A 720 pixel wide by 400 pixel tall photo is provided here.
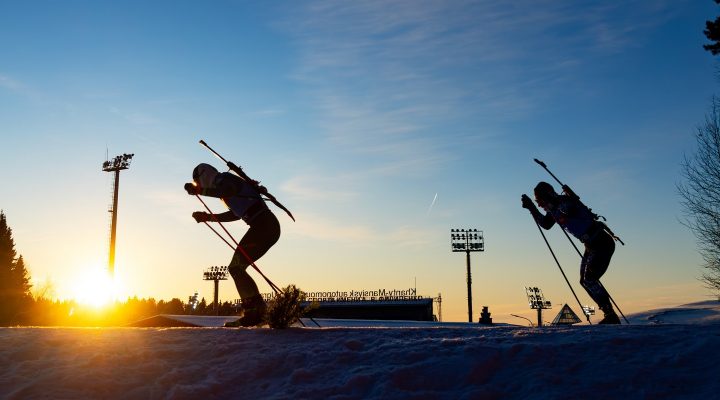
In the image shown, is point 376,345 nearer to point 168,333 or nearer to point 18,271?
point 168,333

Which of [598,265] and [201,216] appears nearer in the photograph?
[201,216]

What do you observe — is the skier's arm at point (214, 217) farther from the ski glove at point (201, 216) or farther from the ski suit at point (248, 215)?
the ski suit at point (248, 215)

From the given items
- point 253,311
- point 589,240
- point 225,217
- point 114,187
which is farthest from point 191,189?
point 114,187

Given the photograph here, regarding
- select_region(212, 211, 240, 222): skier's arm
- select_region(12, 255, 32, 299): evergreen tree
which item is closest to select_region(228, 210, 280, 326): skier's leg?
select_region(212, 211, 240, 222): skier's arm

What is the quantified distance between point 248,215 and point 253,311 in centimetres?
132

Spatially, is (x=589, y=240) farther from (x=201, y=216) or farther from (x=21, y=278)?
(x=21, y=278)

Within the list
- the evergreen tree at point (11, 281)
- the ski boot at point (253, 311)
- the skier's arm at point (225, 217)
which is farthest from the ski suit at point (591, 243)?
the evergreen tree at point (11, 281)

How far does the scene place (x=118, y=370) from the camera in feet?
20.3

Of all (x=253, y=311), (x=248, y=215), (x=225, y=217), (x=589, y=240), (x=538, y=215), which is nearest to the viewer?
(x=253, y=311)

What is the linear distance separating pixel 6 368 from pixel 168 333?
170 cm

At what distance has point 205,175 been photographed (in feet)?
30.4

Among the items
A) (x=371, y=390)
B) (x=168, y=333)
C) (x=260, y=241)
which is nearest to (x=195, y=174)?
(x=260, y=241)

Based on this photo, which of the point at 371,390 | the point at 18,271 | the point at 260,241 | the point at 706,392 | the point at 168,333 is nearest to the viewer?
the point at 706,392

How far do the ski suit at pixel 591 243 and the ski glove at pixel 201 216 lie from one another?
516 cm
